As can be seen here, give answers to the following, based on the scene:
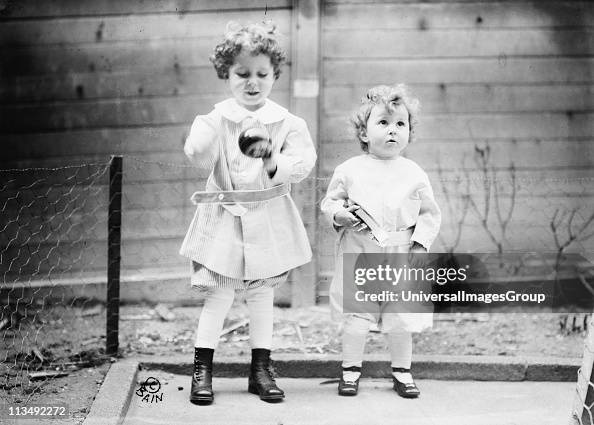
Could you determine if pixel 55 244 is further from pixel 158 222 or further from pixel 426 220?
pixel 426 220

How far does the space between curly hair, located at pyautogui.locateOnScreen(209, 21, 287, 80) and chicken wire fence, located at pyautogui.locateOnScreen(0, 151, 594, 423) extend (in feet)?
4.84

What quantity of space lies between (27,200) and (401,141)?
2459mm

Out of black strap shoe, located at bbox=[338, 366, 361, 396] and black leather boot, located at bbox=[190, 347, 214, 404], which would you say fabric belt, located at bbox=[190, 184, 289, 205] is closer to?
black leather boot, located at bbox=[190, 347, 214, 404]

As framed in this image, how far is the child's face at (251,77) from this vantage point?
10.5 ft

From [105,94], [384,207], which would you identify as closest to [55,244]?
[105,94]

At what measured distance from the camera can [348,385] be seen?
11.5 ft

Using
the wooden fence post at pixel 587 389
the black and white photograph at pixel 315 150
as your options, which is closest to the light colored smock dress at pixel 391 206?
the black and white photograph at pixel 315 150

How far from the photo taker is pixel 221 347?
415 centimetres

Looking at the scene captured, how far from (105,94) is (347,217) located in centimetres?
206

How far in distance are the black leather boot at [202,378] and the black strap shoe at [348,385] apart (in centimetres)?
57

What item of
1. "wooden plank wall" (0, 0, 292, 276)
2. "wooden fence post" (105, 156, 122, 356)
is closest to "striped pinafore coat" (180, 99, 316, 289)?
"wooden fence post" (105, 156, 122, 356)

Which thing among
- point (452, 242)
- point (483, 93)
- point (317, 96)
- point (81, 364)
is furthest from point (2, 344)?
point (483, 93)

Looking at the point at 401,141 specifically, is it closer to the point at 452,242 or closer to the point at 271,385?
the point at 271,385

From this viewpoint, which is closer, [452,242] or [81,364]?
[81,364]
